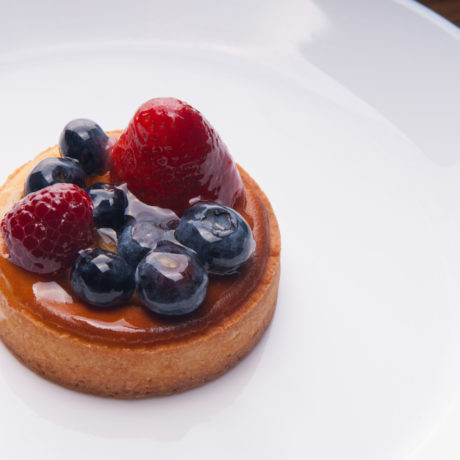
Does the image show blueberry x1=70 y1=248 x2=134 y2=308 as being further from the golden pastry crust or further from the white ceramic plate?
the white ceramic plate

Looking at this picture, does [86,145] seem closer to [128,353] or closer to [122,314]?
[122,314]

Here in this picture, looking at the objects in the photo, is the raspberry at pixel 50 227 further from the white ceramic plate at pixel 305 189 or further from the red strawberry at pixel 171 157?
the white ceramic plate at pixel 305 189

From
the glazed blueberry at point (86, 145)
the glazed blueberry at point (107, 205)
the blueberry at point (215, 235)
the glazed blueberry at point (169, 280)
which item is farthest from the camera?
the glazed blueberry at point (86, 145)

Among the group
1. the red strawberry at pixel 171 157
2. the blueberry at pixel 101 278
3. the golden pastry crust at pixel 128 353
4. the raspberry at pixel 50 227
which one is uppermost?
the red strawberry at pixel 171 157

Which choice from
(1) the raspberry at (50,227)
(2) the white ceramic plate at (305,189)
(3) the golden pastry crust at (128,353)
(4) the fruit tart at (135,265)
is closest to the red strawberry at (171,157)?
(4) the fruit tart at (135,265)

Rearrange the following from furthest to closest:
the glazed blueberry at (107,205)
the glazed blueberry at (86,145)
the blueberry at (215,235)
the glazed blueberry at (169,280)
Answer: the glazed blueberry at (86,145)
the glazed blueberry at (107,205)
the blueberry at (215,235)
the glazed blueberry at (169,280)

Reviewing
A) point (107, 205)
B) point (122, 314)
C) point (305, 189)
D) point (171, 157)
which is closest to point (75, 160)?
point (107, 205)

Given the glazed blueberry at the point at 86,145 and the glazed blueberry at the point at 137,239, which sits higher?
the glazed blueberry at the point at 86,145

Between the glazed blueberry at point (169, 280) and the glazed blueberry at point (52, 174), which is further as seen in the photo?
the glazed blueberry at point (52, 174)
